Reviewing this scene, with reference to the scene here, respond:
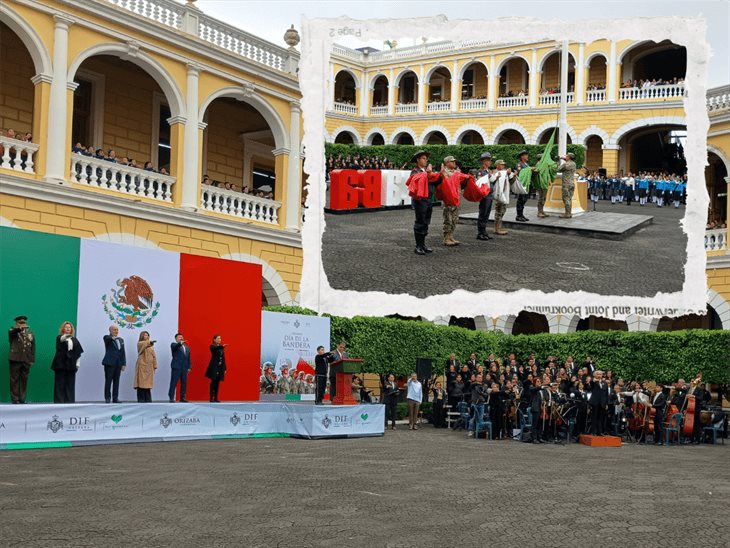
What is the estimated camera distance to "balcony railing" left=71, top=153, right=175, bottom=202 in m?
21.0

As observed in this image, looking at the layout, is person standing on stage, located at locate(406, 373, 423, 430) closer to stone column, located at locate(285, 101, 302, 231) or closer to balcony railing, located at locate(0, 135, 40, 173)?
stone column, located at locate(285, 101, 302, 231)

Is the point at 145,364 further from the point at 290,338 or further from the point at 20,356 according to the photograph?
the point at 290,338

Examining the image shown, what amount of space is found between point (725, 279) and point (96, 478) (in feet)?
71.6

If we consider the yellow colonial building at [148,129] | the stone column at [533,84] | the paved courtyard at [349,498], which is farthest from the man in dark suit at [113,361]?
the stone column at [533,84]

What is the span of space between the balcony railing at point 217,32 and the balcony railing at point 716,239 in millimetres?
12464

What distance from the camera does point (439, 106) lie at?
34.7 m

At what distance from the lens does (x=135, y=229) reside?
21.9 m

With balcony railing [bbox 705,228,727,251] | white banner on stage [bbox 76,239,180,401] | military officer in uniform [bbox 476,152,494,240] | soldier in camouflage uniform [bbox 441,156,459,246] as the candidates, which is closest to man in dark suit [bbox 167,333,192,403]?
white banner on stage [bbox 76,239,180,401]

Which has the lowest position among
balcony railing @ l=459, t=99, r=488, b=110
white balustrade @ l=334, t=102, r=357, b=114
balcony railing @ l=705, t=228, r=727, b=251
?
balcony railing @ l=705, t=228, r=727, b=251

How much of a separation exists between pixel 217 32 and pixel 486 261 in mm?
14951

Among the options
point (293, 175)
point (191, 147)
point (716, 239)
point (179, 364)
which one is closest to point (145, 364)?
point (179, 364)

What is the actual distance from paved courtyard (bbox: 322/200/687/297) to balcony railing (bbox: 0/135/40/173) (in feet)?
34.1

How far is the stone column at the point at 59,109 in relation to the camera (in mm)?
20328

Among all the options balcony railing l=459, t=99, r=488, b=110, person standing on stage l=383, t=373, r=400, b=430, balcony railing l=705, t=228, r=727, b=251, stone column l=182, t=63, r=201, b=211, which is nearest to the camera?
person standing on stage l=383, t=373, r=400, b=430
